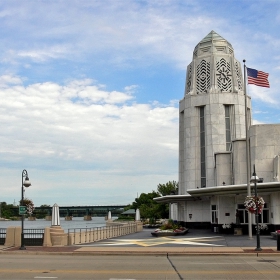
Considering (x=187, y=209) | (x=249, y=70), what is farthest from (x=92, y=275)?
(x=187, y=209)

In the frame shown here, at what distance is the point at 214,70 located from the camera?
62.1 meters

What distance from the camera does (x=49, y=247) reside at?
94.8 ft

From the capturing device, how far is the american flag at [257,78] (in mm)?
35156

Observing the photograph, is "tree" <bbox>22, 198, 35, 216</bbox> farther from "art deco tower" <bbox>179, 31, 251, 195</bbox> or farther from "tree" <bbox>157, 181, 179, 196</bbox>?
"tree" <bbox>157, 181, 179, 196</bbox>

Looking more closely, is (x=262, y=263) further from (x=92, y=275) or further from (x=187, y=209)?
(x=187, y=209)

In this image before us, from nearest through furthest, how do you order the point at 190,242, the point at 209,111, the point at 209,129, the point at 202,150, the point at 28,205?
the point at 28,205, the point at 190,242, the point at 209,129, the point at 209,111, the point at 202,150

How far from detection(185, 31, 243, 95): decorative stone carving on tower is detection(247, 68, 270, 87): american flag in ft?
82.0

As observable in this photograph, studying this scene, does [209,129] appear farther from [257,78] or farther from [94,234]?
[94,234]

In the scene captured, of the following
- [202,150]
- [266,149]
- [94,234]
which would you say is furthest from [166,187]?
[94,234]

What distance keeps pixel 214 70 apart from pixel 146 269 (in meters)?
47.5

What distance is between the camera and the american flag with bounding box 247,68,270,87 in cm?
3516

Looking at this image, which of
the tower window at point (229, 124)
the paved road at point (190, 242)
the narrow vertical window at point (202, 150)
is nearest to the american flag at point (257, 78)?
the paved road at point (190, 242)

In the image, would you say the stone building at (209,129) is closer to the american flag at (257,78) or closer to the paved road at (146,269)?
the american flag at (257,78)

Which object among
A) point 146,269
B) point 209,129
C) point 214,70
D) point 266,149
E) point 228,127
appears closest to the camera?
point 146,269
